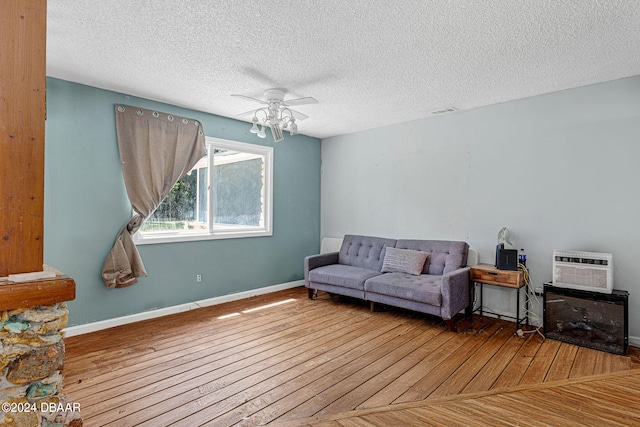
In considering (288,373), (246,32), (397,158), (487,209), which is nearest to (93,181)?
(246,32)

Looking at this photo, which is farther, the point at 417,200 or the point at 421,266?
the point at 417,200

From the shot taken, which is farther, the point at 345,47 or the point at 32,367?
the point at 345,47

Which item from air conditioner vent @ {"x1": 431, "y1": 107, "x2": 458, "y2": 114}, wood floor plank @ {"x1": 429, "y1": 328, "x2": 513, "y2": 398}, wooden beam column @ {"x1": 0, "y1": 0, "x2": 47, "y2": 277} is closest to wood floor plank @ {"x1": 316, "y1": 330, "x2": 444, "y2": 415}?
wood floor plank @ {"x1": 429, "y1": 328, "x2": 513, "y2": 398}

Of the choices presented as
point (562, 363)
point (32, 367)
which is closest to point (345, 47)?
point (32, 367)

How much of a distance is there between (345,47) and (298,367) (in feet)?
8.63

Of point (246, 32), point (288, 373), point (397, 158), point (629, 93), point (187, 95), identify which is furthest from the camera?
point (397, 158)

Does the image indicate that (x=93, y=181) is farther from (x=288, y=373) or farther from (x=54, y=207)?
(x=288, y=373)

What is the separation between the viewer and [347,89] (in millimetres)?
3594

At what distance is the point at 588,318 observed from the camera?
3158mm

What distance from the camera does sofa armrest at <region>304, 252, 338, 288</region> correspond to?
4.81 m

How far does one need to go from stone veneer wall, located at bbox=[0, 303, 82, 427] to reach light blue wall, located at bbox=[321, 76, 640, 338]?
4.20m

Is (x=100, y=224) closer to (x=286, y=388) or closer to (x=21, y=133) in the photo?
(x=21, y=133)

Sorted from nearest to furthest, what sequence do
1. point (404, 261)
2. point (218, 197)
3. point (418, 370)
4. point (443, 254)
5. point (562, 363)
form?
point (418, 370) < point (562, 363) < point (443, 254) < point (404, 261) < point (218, 197)

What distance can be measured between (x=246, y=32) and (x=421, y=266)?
10.9 feet
